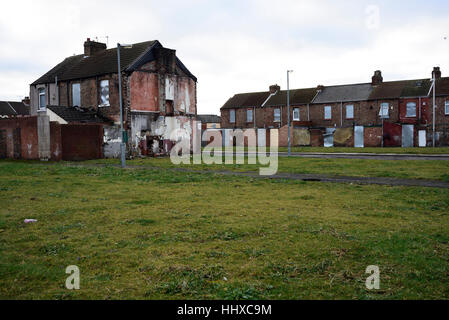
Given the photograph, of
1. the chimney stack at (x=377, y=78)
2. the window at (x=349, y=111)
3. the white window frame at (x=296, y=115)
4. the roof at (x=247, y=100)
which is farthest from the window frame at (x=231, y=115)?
the chimney stack at (x=377, y=78)

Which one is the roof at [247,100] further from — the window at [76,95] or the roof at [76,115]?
the roof at [76,115]

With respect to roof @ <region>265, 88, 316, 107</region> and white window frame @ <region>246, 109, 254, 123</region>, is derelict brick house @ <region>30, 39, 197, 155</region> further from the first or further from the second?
white window frame @ <region>246, 109, 254, 123</region>

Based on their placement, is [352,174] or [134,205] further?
[352,174]

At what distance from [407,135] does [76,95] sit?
1515 inches

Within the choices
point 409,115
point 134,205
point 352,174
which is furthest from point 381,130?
point 134,205

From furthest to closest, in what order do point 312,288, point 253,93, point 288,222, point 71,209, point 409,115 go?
point 253,93 < point 409,115 < point 71,209 < point 288,222 < point 312,288

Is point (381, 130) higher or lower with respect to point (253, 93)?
lower

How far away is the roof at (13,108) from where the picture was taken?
67369 millimetres

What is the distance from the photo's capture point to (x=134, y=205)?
10.9m

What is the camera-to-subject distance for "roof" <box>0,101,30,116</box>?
67.4 meters

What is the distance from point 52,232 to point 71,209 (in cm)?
243

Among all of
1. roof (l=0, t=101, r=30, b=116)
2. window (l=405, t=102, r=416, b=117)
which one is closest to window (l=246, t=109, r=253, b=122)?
window (l=405, t=102, r=416, b=117)
